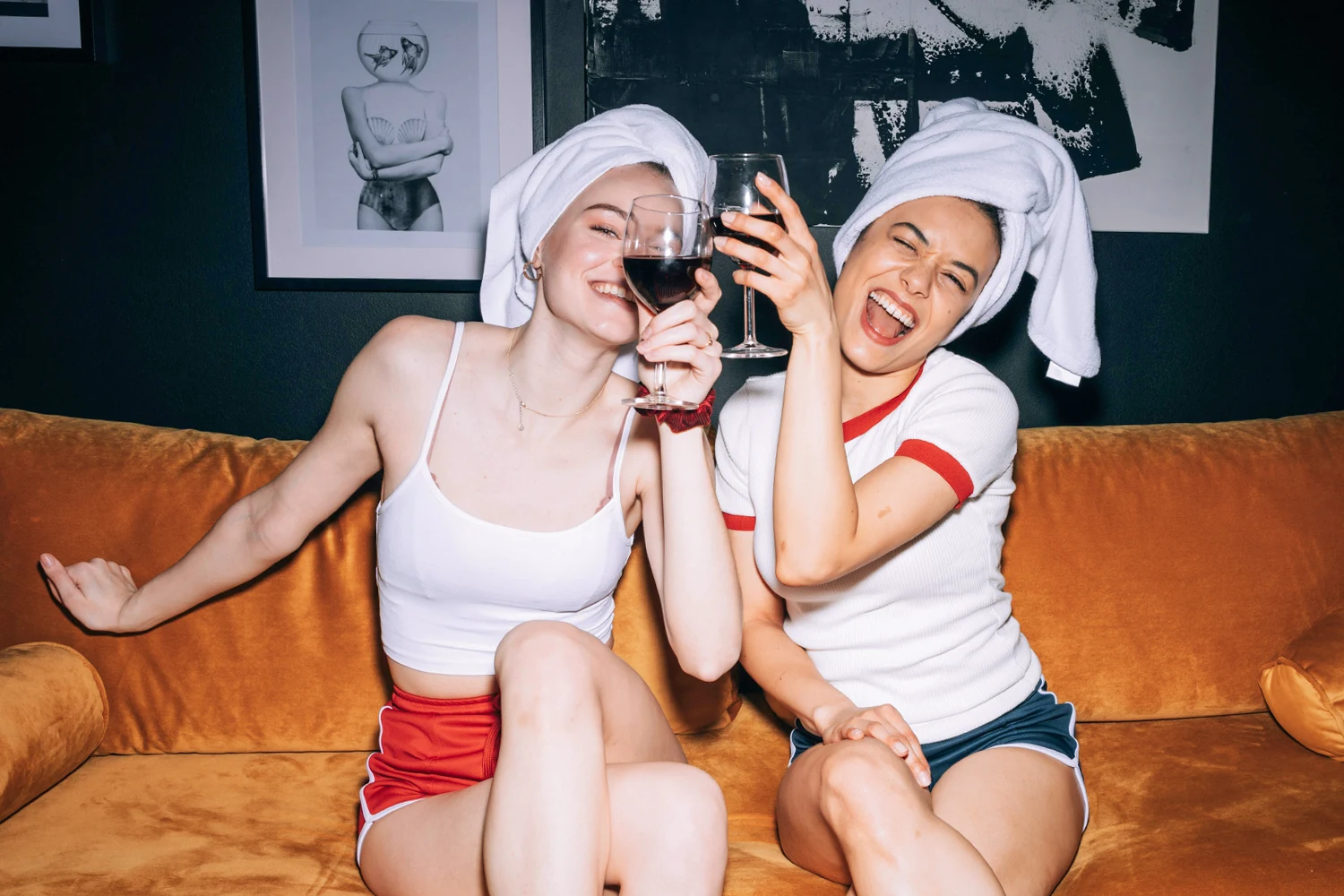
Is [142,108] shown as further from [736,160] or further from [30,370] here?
[736,160]

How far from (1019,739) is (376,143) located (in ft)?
5.99

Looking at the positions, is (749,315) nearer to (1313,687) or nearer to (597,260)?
(597,260)

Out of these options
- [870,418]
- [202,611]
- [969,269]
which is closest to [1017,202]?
[969,269]

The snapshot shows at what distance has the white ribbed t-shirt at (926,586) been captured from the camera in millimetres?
1600

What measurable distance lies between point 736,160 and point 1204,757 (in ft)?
5.04

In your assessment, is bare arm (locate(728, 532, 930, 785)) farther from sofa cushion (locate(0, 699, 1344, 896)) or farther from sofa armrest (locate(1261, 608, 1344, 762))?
sofa armrest (locate(1261, 608, 1344, 762))

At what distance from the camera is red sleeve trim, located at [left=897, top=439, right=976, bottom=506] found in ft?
4.96

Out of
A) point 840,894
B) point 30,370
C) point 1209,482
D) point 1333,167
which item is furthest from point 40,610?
point 1333,167

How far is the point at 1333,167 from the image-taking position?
2598mm

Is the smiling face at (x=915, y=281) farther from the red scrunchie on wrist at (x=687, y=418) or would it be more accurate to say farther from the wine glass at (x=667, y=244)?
the wine glass at (x=667, y=244)

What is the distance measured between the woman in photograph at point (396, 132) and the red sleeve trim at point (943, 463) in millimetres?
1314

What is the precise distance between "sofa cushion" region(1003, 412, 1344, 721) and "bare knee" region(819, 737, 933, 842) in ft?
2.74

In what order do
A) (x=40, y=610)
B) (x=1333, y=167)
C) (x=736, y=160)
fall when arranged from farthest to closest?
(x=1333, y=167), (x=40, y=610), (x=736, y=160)

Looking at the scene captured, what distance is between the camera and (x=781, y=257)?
1.25 meters
